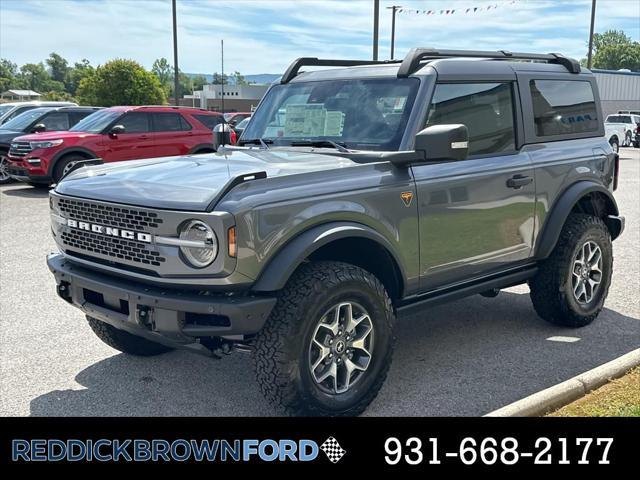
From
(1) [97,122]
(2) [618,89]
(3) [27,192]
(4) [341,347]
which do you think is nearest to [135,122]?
(1) [97,122]

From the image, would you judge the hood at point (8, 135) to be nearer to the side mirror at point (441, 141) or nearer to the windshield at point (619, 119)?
the side mirror at point (441, 141)

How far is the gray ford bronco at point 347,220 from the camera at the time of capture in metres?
3.54

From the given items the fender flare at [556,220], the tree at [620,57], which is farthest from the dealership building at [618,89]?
the fender flare at [556,220]

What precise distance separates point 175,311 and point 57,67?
19903 centimetres

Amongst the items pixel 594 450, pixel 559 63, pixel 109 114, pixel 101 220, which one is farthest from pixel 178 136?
pixel 594 450

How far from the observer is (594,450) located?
3.31 m

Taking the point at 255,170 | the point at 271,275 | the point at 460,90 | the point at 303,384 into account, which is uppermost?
the point at 460,90

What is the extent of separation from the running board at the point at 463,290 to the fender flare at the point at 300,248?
26.4 inches

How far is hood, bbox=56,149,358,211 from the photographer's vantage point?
3559 millimetres

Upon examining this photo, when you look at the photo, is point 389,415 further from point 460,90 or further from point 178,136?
point 178,136

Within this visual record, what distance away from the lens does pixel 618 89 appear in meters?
52.5

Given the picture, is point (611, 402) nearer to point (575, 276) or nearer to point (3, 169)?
point (575, 276)

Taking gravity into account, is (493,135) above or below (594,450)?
above

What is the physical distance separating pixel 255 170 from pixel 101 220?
0.92 m
